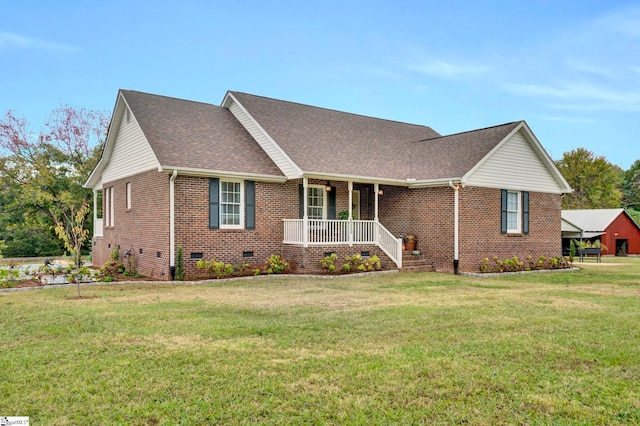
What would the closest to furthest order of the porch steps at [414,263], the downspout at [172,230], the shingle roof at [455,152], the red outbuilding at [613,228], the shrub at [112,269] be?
the downspout at [172,230], the shrub at [112,269], the porch steps at [414,263], the shingle roof at [455,152], the red outbuilding at [613,228]

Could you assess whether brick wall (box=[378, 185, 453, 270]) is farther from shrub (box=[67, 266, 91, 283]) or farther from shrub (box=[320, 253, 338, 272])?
shrub (box=[67, 266, 91, 283])

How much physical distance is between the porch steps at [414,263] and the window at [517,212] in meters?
3.35

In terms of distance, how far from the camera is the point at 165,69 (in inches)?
930

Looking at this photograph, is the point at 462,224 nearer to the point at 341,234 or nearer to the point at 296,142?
the point at 341,234

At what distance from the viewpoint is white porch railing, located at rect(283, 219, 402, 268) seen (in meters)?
16.2

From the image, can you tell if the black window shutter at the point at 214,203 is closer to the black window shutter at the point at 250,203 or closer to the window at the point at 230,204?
the window at the point at 230,204

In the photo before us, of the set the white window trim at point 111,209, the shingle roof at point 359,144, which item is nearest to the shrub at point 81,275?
the white window trim at point 111,209

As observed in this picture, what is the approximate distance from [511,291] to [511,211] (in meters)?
7.12

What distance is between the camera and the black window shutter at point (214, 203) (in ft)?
49.8

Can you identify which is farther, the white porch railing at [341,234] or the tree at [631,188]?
the tree at [631,188]

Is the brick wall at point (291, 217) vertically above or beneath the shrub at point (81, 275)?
above

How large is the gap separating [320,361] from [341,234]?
11.4 meters

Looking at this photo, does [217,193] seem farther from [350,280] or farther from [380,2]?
[380,2]

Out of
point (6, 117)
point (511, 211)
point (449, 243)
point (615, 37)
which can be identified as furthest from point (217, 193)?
point (6, 117)
